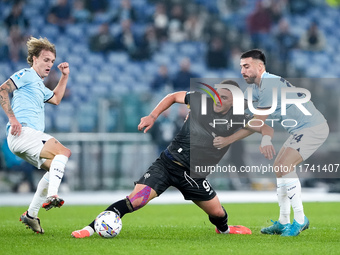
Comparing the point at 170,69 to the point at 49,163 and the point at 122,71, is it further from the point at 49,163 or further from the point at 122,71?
the point at 49,163

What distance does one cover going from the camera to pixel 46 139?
7.29 meters

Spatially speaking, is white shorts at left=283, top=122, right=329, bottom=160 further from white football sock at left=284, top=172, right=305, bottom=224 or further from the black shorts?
the black shorts

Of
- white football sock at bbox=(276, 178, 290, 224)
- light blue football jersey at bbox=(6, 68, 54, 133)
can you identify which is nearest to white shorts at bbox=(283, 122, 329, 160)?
white football sock at bbox=(276, 178, 290, 224)

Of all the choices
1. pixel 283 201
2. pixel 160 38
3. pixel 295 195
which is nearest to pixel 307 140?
pixel 295 195

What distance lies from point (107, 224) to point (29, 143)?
1.36m

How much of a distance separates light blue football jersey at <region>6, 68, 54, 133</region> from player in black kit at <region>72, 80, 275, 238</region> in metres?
1.50

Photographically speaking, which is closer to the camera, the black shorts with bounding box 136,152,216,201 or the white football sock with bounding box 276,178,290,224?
the black shorts with bounding box 136,152,216,201

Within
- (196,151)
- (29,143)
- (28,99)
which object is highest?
(28,99)

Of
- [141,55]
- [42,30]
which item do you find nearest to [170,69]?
[141,55]

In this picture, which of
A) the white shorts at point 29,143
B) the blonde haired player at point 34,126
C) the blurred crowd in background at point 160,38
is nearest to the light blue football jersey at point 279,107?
the blonde haired player at point 34,126

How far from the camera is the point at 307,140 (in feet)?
24.3

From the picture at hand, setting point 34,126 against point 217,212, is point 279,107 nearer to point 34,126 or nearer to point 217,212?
point 217,212

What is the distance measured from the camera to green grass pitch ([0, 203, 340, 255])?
5.98 metres

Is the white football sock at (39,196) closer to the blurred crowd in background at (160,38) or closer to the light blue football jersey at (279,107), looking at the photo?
the light blue football jersey at (279,107)
